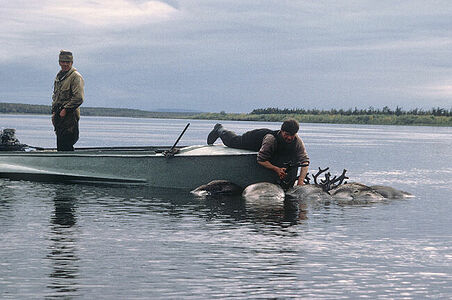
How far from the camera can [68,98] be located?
19.1m

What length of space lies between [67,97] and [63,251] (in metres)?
9.49

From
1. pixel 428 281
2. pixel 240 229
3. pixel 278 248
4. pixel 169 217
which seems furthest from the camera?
pixel 169 217

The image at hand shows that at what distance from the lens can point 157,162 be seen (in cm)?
1869

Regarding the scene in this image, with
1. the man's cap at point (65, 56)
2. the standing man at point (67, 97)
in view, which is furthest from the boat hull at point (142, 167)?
the man's cap at point (65, 56)

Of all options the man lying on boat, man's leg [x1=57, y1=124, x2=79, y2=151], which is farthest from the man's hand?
man's leg [x1=57, y1=124, x2=79, y2=151]

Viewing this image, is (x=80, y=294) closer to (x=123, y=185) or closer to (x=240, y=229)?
(x=240, y=229)

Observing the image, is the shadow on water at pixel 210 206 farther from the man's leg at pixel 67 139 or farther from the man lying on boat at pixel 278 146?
the man's leg at pixel 67 139

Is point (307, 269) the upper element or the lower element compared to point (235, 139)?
lower

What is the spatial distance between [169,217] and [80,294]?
6.02 meters

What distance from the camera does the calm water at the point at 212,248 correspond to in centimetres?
823

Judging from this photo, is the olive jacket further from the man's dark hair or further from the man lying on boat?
the man's dark hair

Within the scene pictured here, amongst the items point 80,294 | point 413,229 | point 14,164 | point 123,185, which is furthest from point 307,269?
point 14,164

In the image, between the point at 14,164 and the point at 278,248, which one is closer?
the point at 278,248

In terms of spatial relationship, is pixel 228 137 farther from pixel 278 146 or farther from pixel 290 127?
pixel 290 127
